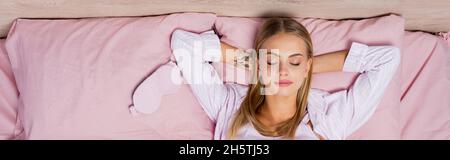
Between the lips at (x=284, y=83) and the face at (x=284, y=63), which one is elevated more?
the face at (x=284, y=63)

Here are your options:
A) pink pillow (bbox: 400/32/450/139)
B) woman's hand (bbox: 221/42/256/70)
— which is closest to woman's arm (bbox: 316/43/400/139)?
pink pillow (bbox: 400/32/450/139)

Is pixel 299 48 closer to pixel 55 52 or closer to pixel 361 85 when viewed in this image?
pixel 361 85

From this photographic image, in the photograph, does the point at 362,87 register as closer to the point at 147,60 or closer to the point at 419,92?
the point at 419,92

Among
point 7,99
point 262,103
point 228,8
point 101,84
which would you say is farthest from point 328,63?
point 7,99

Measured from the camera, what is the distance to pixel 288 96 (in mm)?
1502

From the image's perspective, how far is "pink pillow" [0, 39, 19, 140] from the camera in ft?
5.19

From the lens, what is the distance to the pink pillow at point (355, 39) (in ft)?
5.01

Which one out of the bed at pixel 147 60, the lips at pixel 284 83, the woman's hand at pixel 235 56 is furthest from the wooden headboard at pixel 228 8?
the lips at pixel 284 83

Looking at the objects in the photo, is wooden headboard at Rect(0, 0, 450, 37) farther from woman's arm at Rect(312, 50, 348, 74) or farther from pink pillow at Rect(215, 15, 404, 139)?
woman's arm at Rect(312, 50, 348, 74)

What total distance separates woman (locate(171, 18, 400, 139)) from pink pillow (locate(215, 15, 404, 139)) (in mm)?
23

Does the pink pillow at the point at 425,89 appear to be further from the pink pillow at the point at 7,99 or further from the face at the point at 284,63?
the pink pillow at the point at 7,99
